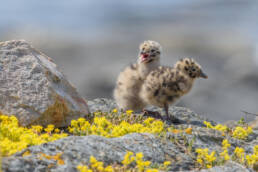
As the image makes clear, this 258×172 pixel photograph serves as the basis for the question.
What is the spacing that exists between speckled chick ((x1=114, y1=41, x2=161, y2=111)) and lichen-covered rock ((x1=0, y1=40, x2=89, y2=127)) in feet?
4.93

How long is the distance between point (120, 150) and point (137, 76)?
12.9 feet

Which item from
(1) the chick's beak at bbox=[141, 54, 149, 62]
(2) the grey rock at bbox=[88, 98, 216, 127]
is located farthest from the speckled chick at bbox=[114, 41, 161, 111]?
(2) the grey rock at bbox=[88, 98, 216, 127]

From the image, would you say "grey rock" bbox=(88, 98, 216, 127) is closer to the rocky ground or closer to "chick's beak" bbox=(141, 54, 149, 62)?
"chick's beak" bbox=(141, 54, 149, 62)

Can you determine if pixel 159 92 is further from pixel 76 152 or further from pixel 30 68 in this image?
pixel 76 152

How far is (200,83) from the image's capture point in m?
16.4

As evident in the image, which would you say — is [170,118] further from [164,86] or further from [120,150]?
[120,150]

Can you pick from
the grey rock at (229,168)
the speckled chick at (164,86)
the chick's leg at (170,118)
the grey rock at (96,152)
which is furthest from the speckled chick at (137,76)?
the grey rock at (229,168)

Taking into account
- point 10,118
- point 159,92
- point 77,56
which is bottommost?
point 10,118

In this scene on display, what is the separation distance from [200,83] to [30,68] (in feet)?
34.2

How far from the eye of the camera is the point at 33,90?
6660mm

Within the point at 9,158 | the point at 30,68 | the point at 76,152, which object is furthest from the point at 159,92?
the point at 9,158

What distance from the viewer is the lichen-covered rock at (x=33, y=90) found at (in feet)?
21.3

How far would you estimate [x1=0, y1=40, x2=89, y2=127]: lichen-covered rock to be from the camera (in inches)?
256

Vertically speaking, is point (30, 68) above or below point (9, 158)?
above
